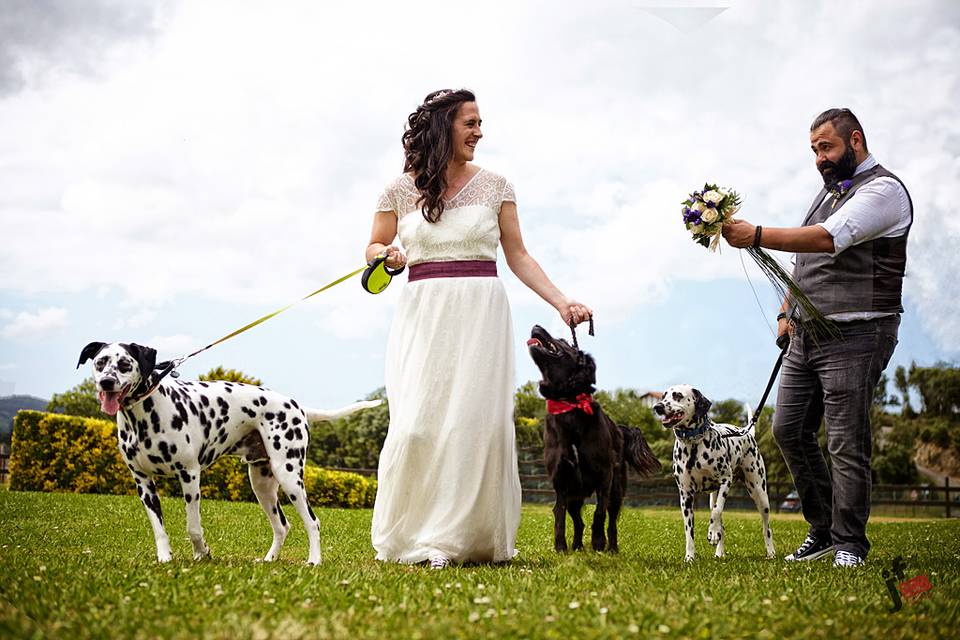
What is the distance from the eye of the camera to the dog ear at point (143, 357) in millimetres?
5461

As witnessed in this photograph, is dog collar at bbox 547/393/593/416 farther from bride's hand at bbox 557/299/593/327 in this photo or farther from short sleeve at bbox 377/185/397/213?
short sleeve at bbox 377/185/397/213

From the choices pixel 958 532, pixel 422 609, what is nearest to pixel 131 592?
pixel 422 609

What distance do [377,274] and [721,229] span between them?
8.01ft

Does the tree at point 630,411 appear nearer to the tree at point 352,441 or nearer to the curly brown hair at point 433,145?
the tree at point 352,441

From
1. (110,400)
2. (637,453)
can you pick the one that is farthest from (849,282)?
(110,400)

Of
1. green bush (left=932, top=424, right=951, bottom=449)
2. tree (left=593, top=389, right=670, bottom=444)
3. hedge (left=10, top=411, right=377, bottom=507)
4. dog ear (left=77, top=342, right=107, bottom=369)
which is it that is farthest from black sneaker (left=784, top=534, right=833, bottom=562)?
green bush (left=932, top=424, right=951, bottom=449)

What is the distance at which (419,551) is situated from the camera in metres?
5.70

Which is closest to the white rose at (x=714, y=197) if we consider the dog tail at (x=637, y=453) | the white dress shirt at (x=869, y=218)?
the white dress shirt at (x=869, y=218)

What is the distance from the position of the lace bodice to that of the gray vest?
94.0 inches

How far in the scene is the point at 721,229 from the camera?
5.85 metres

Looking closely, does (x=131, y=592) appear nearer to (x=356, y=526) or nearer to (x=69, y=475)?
(x=356, y=526)

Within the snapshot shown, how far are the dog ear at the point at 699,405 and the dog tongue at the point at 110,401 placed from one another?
473 centimetres

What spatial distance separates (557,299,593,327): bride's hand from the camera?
598 centimetres

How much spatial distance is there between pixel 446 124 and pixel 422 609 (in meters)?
3.59
